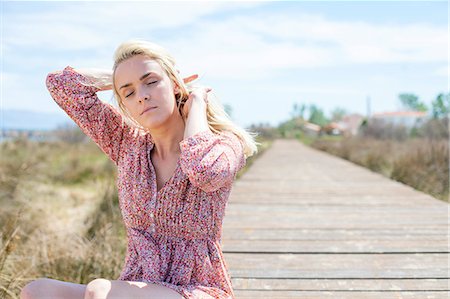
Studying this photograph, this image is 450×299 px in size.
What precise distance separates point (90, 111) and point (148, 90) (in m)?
0.41

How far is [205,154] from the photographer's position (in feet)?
6.33

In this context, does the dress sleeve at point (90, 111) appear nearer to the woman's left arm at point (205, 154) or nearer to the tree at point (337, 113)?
the woman's left arm at point (205, 154)

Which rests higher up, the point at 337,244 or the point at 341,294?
the point at 341,294

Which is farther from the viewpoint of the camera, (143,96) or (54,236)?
(54,236)

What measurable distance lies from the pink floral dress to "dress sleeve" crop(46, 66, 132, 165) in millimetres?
224

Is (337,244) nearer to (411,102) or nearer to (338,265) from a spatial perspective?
(338,265)

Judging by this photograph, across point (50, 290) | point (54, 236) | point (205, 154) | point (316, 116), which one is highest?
point (205, 154)

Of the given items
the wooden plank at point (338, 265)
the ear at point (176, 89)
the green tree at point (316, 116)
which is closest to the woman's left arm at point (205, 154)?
the ear at point (176, 89)

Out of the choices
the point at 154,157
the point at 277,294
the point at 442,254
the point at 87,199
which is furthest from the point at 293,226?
the point at 87,199

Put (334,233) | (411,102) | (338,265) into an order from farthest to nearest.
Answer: (411,102) < (334,233) < (338,265)

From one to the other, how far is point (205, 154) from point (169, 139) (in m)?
0.26

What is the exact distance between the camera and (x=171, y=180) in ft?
6.62

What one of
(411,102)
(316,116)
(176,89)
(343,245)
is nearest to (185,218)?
(176,89)

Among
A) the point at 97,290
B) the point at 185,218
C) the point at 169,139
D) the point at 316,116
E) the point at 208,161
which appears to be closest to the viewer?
the point at 97,290
